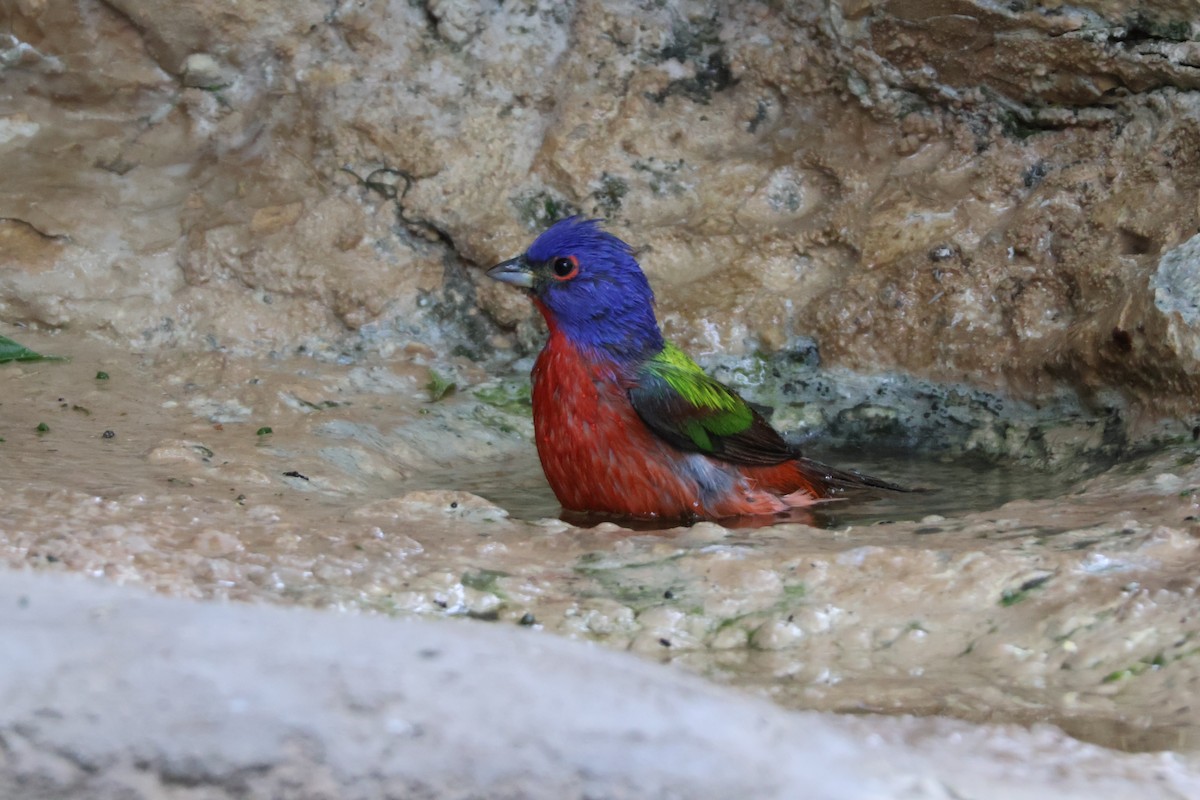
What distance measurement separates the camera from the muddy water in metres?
2.42

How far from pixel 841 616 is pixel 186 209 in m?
3.97

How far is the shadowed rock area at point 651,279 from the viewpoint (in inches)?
114

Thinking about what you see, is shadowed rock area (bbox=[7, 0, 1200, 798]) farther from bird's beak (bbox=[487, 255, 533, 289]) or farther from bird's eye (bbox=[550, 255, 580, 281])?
bird's eye (bbox=[550, 255, 580, 281])

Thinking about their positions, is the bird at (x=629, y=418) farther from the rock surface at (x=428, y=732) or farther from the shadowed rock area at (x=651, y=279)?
the rock surface at (x=428, y=732)

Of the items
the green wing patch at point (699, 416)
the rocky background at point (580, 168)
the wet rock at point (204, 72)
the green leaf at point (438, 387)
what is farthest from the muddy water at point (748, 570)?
the wet rock at point (204, 72)

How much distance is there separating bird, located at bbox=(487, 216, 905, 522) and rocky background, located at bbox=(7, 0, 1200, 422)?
84 cm

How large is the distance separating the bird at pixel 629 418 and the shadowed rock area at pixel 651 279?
0.23 metres

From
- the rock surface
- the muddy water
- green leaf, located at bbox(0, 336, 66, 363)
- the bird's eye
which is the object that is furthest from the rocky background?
the rock surface

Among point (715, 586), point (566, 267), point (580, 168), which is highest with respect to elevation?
point (580, 168)

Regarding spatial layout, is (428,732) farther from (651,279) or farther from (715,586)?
(651,279)

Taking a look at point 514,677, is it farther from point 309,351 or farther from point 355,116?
point 355,116

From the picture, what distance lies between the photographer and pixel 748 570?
2977mm

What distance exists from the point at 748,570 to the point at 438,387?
2576 millimetres

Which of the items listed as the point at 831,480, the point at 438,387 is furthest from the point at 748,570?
the point at 438,387
